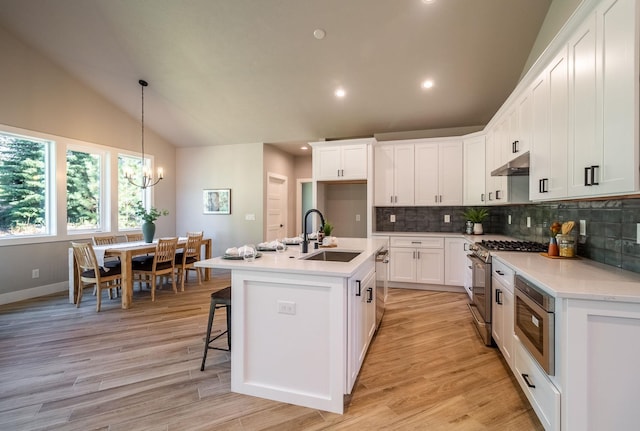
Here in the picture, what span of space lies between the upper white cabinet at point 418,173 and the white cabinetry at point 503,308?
8.03ft

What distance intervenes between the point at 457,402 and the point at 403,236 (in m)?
3.12

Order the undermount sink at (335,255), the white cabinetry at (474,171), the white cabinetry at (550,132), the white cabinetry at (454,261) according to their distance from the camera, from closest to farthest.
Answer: the white cabinetry at (550,132), the undermount sink at (335,255), the white cabinetry at (474,171), the white cabinetry at (454,261)

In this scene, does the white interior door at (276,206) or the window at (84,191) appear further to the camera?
the white interior door at (276,206)

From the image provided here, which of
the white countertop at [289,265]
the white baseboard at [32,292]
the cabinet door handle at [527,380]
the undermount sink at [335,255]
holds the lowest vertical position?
the white baseboard at [32,292]

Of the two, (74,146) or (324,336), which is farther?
(74,146)

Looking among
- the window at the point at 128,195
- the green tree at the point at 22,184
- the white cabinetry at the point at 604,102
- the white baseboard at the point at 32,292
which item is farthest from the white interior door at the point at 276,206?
the white cabinetry at the point at 604,102

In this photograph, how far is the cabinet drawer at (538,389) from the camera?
1.57 metres

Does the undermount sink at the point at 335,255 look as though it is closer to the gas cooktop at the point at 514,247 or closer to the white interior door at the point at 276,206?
the gas cooktop at the point at 514,247

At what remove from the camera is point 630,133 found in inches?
53.8

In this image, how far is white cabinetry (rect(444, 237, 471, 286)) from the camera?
4.72 meters

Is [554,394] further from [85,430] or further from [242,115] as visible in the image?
[242,115]

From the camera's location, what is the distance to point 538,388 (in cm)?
180

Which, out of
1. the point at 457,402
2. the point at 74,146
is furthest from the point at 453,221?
the point at 74,146

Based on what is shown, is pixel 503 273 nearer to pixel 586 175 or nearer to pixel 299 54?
pixel 586 175
